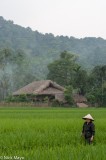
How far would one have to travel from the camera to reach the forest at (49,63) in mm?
52781

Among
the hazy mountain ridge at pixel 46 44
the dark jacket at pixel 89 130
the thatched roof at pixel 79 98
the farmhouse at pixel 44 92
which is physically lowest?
the dark jacket at pixel 89 130

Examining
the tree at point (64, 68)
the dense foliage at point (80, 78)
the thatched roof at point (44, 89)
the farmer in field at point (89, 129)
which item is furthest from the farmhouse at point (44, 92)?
the farmer in field at point (89, 129)

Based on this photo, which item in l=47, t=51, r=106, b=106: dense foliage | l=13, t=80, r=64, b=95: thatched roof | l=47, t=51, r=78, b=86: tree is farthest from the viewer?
l=47, t=51, r=78, b=86: tree

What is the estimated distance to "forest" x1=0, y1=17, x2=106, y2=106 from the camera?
5278 cm

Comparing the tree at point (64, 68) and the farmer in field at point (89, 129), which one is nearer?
the farmer in field at point (89, 129)

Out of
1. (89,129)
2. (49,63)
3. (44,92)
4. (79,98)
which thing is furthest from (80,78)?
(89,129)

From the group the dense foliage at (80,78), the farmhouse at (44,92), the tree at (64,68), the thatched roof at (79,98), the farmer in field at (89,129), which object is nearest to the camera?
the farmer in field at (89,129)

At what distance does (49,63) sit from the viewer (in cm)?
6200

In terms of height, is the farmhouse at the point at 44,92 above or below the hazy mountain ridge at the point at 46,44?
below

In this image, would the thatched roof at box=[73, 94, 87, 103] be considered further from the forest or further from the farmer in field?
the farmer in field

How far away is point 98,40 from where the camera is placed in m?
135

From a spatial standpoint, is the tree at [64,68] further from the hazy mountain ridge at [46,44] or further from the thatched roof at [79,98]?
the hazy mountain ridge at [46,44]

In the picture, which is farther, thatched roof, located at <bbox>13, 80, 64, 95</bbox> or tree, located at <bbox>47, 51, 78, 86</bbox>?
tree, located at <bbox>47, 51, 78, 86</bbox>

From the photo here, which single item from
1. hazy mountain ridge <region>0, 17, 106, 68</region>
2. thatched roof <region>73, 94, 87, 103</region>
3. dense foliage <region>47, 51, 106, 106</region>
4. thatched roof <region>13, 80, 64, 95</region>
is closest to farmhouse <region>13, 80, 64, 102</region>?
thatched roof <region>13, 80, 64, 95</region>
